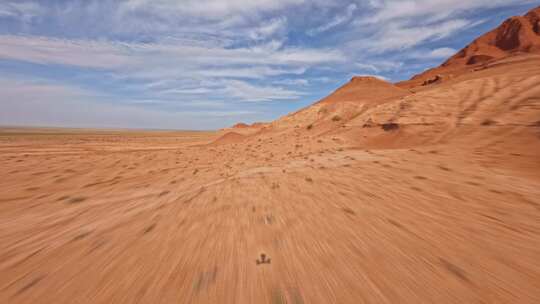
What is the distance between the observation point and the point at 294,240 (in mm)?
2434

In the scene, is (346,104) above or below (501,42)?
below

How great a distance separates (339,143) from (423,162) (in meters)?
5.11

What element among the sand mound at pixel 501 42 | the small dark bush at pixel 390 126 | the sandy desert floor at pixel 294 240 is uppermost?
the sand mound at pixel 501 42

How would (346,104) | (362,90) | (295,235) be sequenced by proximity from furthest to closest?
1. (362,90)
2. (346,104)
3. (295,235)

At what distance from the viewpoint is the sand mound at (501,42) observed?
50519 millimetres

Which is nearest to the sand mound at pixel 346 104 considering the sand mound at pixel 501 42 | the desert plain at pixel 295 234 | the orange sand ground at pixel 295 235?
the desert plain at pixel 295 234

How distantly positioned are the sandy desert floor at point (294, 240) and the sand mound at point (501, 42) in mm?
54424

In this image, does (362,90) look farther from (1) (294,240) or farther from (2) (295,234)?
(1) (294,240)

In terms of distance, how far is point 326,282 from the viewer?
69.8 inches

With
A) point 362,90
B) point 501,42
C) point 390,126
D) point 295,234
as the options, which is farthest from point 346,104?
point 501,42

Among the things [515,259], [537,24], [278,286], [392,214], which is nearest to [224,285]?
[278,286]

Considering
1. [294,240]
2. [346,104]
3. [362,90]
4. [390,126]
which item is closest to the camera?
[294,240]

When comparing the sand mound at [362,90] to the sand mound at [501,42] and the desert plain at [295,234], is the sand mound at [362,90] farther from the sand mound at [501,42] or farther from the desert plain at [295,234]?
the sand mound at [501,42]

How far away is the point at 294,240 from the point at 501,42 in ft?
291
